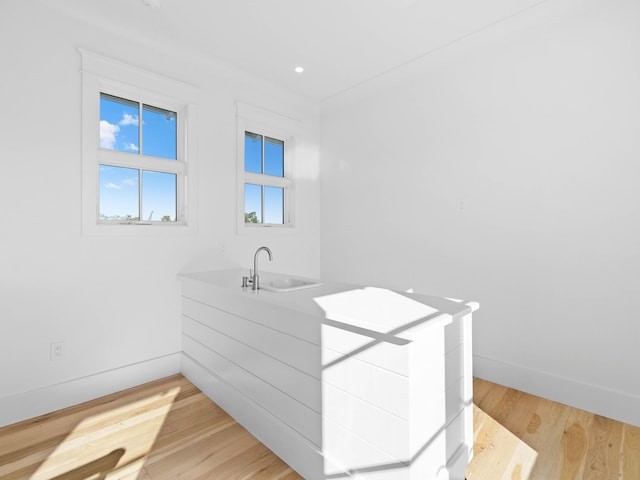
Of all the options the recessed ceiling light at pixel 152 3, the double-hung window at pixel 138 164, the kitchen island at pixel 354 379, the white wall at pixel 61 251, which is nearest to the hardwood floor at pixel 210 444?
the kitchen island at pixel 354 379

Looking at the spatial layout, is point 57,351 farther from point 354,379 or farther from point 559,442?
point 559,442

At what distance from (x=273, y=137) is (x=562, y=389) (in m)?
3.42

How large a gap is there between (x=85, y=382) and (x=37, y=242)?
1017 millimetres

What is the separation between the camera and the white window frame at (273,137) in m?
3.18

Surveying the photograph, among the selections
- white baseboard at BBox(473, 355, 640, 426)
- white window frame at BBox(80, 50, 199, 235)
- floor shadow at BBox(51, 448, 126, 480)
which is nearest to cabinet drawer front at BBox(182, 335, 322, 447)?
floor shadow at BBox(51, 448, 126, 480)

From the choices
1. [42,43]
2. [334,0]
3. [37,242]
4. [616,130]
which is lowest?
[37,242]

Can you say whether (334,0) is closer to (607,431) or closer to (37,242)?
(37,242)

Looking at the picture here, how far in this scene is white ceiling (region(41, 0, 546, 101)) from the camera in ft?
7.32

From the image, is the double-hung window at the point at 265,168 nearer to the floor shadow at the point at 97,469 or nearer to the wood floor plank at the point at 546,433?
the floor shadow at the point at 97,469

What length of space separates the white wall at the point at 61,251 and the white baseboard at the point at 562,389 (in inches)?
102

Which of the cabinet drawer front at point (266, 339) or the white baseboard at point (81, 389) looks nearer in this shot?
the cabinet drawer front at point (266, 339)

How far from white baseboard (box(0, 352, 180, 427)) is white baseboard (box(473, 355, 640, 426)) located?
2589 mm

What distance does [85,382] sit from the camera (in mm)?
2283

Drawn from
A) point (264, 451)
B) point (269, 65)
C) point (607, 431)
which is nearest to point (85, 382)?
point (264, 451)
